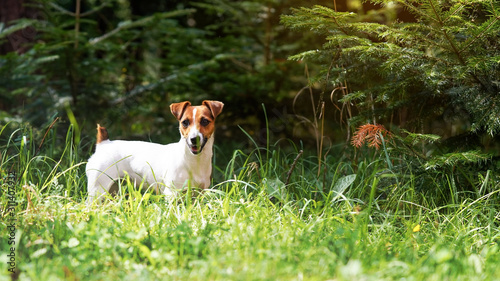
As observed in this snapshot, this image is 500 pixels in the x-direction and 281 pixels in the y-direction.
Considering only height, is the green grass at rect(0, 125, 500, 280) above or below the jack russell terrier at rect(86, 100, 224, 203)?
below

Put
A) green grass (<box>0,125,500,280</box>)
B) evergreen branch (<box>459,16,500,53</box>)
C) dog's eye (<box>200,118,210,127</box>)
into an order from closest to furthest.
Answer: green grass (<box>0,125,500,280</box>), evergreen branch (<box>459,16,500,53</box>), dog's eye (<box>200,118,210,127</box>)

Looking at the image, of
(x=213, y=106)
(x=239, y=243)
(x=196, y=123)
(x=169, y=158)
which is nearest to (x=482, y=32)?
(x=213, y=106)

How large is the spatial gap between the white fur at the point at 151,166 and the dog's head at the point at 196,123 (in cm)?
10

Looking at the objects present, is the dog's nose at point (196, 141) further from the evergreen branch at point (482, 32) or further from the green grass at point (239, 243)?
the evergreen branch at point (482, 32)

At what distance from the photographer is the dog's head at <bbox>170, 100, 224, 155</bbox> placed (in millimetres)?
3123

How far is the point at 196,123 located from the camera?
3160mm

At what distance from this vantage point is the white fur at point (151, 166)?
332cm

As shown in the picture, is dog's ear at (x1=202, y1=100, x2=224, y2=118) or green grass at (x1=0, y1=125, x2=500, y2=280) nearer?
green grass at (x1=0, y1=125, x2=500, y2=280)

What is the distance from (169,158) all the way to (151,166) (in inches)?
6.8

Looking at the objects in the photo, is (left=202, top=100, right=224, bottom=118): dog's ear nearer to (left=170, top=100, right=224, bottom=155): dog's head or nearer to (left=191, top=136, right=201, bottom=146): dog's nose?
(left=170, top=100, right=224, bottom=155): dog's head

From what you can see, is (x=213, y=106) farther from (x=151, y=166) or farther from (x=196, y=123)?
(x=151, y=166)

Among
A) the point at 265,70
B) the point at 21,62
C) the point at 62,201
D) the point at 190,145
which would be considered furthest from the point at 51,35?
the point at 190,145

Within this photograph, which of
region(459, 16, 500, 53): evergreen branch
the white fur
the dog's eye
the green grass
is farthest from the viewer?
the white fur

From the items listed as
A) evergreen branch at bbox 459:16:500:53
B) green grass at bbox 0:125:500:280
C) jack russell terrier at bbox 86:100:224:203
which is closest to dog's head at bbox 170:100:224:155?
jack russell terrier at bbox 86:100:224:203
